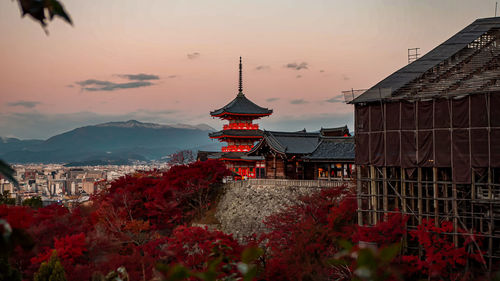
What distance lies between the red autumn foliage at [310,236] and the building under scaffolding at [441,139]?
1.31 m

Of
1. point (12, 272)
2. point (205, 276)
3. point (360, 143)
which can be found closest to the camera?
point (205, 276)

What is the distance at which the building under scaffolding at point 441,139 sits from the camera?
2017 cm

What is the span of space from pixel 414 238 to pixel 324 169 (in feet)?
44.5

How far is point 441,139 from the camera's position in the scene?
21375 millimetres

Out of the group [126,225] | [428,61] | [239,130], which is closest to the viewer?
[428,61]

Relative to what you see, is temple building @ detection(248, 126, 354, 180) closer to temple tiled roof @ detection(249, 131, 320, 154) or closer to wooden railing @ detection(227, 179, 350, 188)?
temple tiled roof @ detection(249, 131, 320, 154)

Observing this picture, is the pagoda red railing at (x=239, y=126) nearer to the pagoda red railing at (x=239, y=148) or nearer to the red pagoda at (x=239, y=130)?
the red pagoda at (x=239, y=130)

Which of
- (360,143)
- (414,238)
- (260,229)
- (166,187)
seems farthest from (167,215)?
(414,238)

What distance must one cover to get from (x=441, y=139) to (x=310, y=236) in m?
7.57

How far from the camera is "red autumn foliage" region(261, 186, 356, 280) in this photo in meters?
20.1

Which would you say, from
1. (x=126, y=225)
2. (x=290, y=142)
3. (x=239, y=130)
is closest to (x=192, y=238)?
(x=126, y=225)

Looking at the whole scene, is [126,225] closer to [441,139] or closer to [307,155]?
[307,155]

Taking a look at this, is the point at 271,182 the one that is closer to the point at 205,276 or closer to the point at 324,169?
the point at 324,169

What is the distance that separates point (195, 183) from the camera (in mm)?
34531
